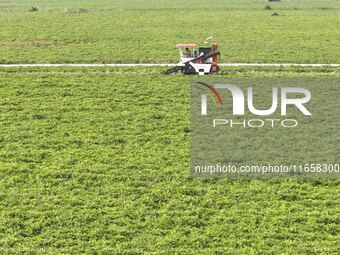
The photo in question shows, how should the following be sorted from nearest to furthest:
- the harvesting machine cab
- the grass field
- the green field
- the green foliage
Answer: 1. the green foliage
2. the grass field
3. the harvesting machine cab
4. the green field

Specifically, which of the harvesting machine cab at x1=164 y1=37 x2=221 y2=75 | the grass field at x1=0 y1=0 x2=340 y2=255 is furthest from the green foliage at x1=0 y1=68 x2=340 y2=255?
the harvesting machine cab at x1=164 y1=37 x2=221 y2=75

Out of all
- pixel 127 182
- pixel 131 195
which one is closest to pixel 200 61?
pixel 127 182

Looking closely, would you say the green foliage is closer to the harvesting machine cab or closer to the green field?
the harvesting machine cab

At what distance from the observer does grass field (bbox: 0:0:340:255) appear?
1290 cm

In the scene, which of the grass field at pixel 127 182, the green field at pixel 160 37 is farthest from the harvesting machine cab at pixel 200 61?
the green field at pixel 160 37

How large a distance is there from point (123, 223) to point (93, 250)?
156cm

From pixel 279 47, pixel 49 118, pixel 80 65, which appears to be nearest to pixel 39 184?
pixel 49 118

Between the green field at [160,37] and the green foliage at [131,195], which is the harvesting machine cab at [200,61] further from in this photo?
the green foliage at [131,195]

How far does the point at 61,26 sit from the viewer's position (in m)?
55.5

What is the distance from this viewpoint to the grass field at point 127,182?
12898 mm

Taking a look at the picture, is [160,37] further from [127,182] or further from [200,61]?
[127,182]

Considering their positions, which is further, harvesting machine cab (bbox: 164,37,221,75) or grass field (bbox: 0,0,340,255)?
harvesting machine cab (bbox: 164,37,221,75)

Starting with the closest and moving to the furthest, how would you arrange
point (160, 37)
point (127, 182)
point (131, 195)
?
point (131, 195) → point (127, 182) → point (160, 37)

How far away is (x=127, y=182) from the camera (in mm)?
16219
